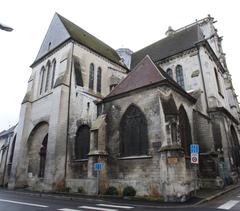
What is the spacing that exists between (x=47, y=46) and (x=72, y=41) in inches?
191

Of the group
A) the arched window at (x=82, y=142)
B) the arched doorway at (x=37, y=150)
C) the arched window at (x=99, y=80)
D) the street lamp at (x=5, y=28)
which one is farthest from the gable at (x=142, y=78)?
the arched doorway at (x=37, y=150)

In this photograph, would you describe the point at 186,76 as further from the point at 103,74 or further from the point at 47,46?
the point at 47,46

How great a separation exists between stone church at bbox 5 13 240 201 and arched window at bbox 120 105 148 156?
6cm

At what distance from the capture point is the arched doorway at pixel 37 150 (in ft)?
58.9

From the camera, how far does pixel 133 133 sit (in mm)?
12828

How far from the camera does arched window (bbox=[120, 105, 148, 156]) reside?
40.1 feet

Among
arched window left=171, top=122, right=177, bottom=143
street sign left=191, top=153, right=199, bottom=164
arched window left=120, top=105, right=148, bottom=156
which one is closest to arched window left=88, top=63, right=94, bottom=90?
arched window left=120, top=105, right=148, bottom=156

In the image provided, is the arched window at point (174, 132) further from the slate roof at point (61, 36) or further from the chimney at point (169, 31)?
the chimney at point (169, 31)

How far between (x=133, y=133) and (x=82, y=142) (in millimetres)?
4603

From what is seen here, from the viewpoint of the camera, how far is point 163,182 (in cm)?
1027

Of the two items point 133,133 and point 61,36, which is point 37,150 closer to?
point 133,133

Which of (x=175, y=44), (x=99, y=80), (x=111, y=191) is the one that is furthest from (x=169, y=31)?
(x=111, y=191)

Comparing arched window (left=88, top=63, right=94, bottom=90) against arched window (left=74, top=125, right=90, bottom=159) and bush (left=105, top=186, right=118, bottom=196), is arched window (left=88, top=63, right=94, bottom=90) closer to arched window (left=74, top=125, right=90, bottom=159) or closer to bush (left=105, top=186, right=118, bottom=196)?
arched window (left=74, top=125, right=90, bottom=159)

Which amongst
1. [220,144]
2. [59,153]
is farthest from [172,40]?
[59,153]
